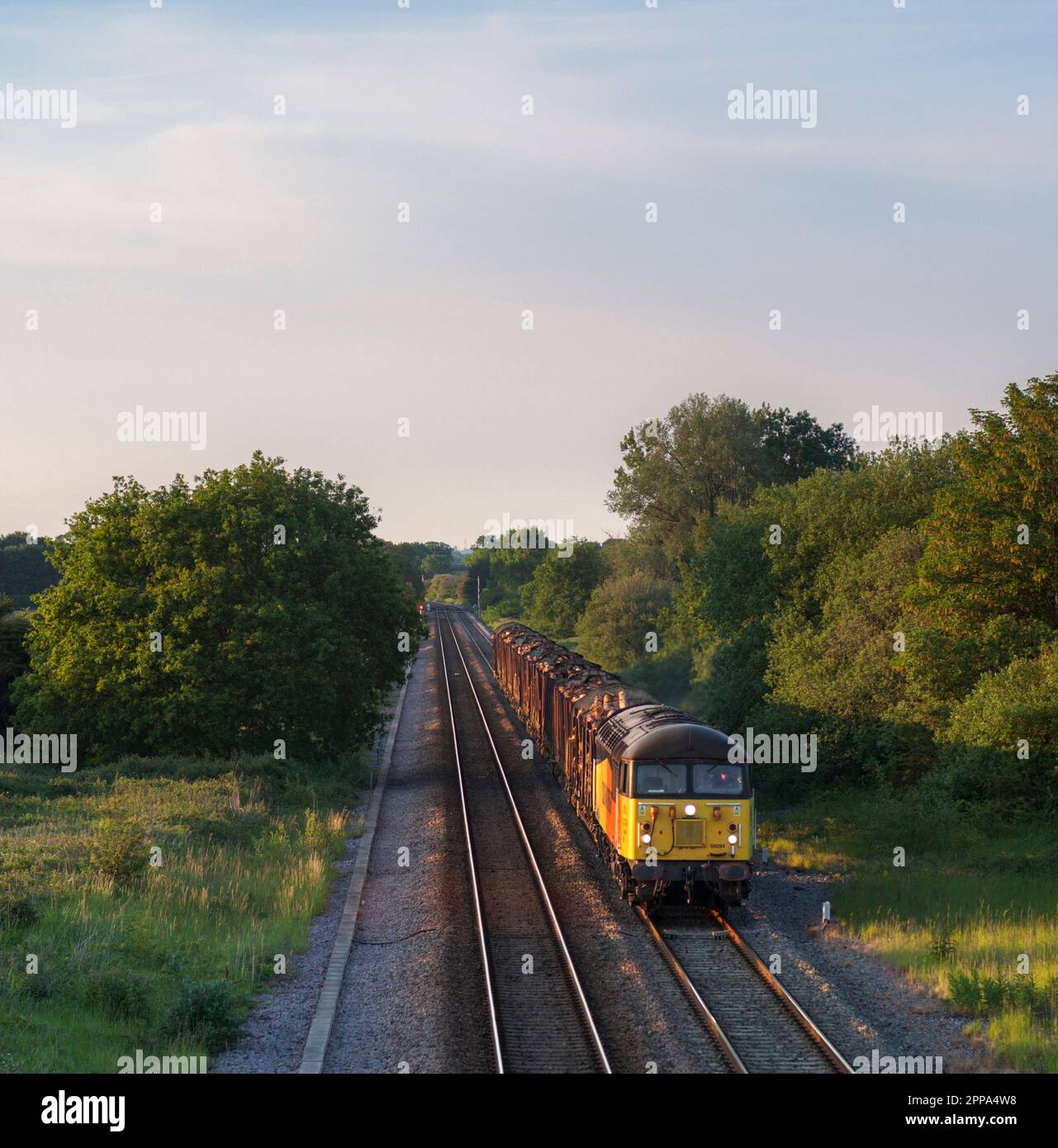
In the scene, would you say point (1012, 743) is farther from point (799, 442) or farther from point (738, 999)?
point (799, 442)

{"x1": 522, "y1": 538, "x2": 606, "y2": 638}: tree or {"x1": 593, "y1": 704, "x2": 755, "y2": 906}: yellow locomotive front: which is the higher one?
{"x1": 522, "y1": 538, "x2": 606, "y2": 638}: tree

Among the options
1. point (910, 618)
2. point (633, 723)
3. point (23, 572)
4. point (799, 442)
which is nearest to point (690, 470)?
point (799, 442)

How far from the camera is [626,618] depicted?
72.8 m

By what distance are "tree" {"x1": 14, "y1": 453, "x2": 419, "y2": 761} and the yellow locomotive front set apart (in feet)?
55.0

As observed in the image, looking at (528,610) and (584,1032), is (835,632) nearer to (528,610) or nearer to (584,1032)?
(584,1032)

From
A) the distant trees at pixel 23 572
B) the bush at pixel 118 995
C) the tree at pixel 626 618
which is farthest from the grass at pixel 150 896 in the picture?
the distant trees at pixel 23 572

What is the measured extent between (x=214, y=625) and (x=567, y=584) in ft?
245

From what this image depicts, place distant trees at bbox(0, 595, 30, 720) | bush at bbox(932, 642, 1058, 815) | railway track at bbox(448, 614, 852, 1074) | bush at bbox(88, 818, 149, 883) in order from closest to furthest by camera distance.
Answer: railway track at bbox(448, 614, 852, 1074)
bush at bbox(88, 818, 149, 883)
bush at bbox(932, 642, 1058, 815)
distant trees at bbox(0, 595, 30, 720)

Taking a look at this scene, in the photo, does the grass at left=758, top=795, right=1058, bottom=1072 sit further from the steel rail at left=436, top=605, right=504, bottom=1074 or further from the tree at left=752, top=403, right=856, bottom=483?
the tree at left=752, top=403, right=856, bottom=483

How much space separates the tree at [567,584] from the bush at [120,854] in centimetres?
8371

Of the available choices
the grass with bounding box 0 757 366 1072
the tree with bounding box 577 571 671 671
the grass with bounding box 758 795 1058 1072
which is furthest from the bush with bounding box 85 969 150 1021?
the tree with bounding box 577 571 671 671

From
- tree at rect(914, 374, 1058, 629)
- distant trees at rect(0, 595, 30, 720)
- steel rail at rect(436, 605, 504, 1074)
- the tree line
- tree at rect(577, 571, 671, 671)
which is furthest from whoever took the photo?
tree at rect(577, 571, 671, 671)

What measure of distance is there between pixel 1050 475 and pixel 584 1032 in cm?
2013

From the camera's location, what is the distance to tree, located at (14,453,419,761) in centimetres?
3406
